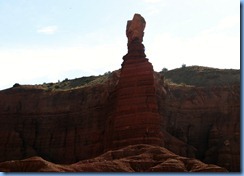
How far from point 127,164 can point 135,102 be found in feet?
43.6

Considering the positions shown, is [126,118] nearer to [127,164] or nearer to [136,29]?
[136,29]

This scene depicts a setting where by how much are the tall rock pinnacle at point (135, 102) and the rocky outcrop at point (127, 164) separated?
19.0 feet

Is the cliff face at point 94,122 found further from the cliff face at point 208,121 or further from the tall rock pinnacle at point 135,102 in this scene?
the tall rock pinnacle at point 135,102

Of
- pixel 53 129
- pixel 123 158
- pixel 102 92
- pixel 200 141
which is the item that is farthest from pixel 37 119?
pixel 123 158

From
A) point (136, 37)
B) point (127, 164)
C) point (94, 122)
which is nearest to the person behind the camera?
point (127, 164)

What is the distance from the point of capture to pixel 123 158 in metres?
54.4

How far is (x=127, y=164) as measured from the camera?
51531 mm

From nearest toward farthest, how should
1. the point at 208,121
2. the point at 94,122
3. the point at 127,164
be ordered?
the point at 127,164
the point at 94,122
the point at 208,121

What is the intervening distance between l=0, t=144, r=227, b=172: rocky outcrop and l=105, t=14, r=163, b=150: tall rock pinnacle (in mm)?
5784

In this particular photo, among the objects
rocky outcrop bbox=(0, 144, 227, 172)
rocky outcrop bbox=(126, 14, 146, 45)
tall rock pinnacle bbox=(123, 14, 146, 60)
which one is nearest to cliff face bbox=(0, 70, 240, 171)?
tall rock pinnacle bbox=(123, 14, 146, 60)

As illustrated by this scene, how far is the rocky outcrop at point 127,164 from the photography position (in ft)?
164

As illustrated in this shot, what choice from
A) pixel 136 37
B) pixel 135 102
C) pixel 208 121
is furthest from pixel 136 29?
pixel 208 121

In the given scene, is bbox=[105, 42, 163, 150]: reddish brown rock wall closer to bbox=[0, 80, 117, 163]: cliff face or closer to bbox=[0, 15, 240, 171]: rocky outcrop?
bbox=[0, 15, 240, 171]: rocky outcrop

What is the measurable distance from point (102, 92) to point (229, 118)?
15.5 meters
